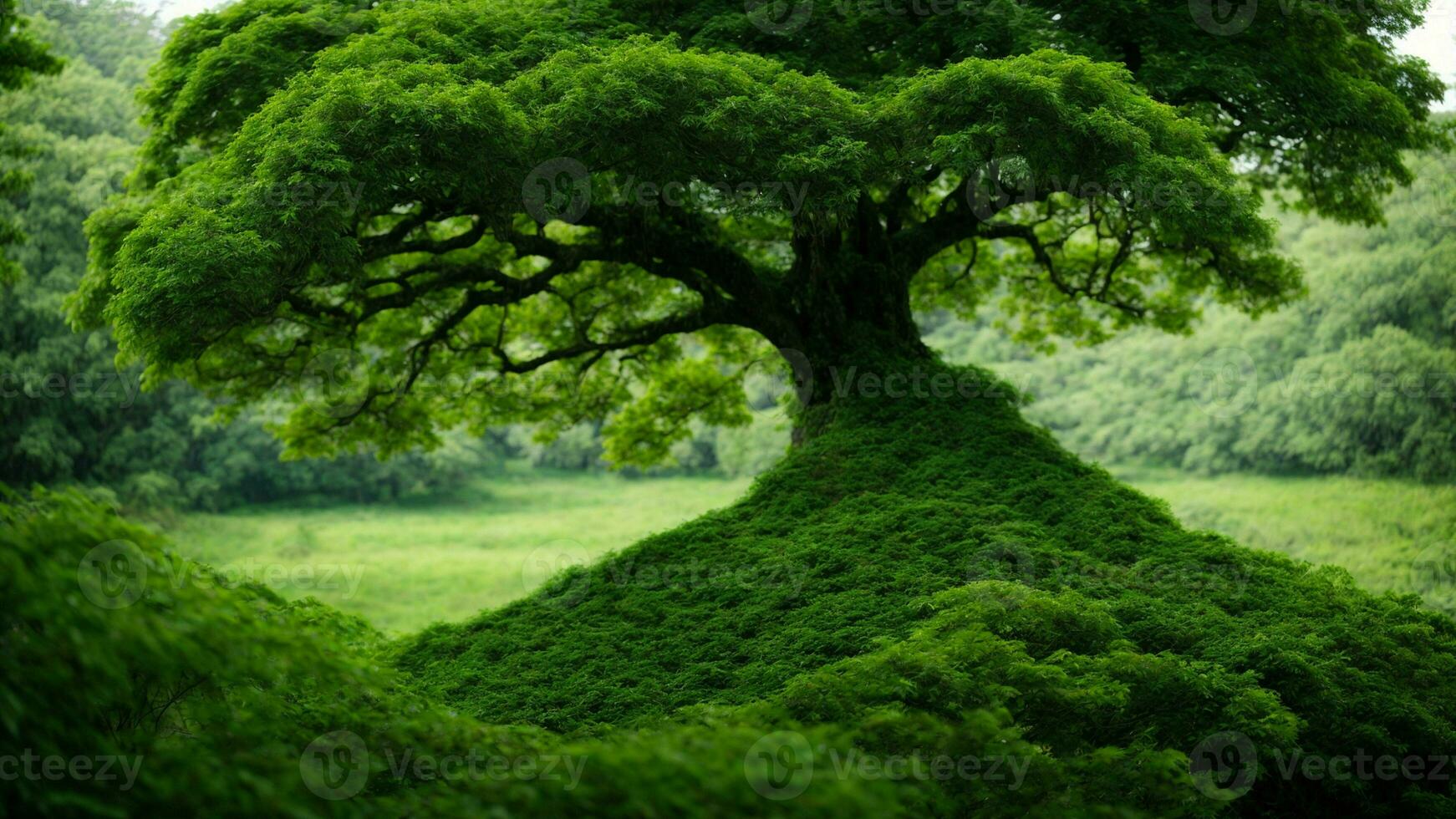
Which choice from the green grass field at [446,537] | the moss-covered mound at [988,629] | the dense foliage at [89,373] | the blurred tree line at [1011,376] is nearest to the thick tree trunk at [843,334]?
the moss-covered mound at [988,629]

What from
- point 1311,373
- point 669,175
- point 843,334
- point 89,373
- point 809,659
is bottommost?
point 89,373

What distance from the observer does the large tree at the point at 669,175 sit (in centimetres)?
848

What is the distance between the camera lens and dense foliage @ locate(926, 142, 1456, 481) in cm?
2966

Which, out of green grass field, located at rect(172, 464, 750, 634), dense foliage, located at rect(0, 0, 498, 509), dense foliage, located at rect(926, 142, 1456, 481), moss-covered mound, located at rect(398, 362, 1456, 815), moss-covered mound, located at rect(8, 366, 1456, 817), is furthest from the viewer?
green grass field, located at rect(172, 464, 750, 634)

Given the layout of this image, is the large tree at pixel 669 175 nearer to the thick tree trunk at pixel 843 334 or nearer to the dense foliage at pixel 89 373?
the thick tree trunk at pixel 843 334

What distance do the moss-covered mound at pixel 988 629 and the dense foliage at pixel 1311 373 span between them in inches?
596

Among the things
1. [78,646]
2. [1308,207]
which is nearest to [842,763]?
[78,646]

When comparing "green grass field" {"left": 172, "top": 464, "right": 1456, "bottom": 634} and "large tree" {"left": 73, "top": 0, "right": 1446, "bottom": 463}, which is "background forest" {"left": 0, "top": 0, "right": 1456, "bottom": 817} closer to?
"large tree" {"left": 73, "top": 0, "right": 1446, "bottom": 463}

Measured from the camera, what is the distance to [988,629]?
7230 mm

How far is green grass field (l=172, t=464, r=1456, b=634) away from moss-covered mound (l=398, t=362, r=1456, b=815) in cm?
1641

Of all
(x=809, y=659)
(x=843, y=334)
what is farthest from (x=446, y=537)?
(x=809, y=659)

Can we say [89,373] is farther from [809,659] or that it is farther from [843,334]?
[809,659]

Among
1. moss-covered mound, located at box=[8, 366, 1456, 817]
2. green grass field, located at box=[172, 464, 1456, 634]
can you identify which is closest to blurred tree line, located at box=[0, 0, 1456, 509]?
green grass field, located at box=[172, 464, 1456, 634]

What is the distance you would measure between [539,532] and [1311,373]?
81.4 ft
